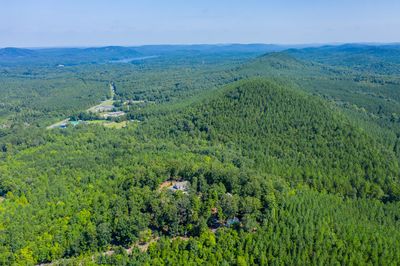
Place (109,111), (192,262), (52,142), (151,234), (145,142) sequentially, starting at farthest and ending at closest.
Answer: (109,111) < (52,142) < (145,142) < (151,234) < (192,262)

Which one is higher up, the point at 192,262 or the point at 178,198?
the point at 178,198

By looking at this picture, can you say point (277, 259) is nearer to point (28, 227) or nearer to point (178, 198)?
point (178, 198)

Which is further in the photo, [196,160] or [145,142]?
[145,142]

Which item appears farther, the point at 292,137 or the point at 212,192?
the point at 292,137

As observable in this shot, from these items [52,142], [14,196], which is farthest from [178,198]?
[52,142]

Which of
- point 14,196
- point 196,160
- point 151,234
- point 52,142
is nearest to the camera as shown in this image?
point 151,234

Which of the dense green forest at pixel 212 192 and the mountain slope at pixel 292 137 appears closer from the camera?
the dense green forest at pixel 212 192

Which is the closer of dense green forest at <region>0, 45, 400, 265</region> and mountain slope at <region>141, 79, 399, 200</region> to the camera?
dense green forest at <region>0, 45, 400, 265</region>

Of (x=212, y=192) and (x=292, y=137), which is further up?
(x=292, y=137)

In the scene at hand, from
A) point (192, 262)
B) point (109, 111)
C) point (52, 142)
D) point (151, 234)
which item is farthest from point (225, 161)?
point (109, 111)
